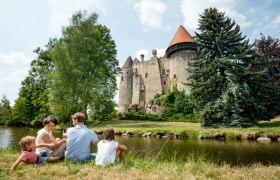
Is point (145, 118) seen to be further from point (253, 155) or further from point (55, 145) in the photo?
point (55, 145)

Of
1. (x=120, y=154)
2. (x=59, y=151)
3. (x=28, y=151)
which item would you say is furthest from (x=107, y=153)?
(x=28, y=151)

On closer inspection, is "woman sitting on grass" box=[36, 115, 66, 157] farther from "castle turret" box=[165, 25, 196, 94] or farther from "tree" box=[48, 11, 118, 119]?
"castle turret" box=[165, 25, 196, 94]

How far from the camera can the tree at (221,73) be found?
56.5 feet

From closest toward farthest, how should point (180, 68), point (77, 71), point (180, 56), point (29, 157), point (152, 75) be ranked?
point (29, 157)
point (77, 71)
point (180, 68)
point (180, 56)
point (152, 75)

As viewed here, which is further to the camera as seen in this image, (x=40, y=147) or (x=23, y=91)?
(x=23, y=91)

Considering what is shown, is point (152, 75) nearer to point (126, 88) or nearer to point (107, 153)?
point (126, 88)

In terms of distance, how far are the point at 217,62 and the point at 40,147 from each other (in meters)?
15.6

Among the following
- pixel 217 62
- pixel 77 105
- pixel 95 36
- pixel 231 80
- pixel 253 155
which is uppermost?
pixel 95 36

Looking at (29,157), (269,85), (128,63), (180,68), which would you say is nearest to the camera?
(29,157)

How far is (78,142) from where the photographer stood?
5.20 metres

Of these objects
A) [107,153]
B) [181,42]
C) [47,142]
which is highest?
[181,42]

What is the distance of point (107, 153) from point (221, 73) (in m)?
16.1

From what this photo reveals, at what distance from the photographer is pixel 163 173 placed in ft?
13.1

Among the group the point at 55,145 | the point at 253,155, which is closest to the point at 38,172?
the point at 55,145
